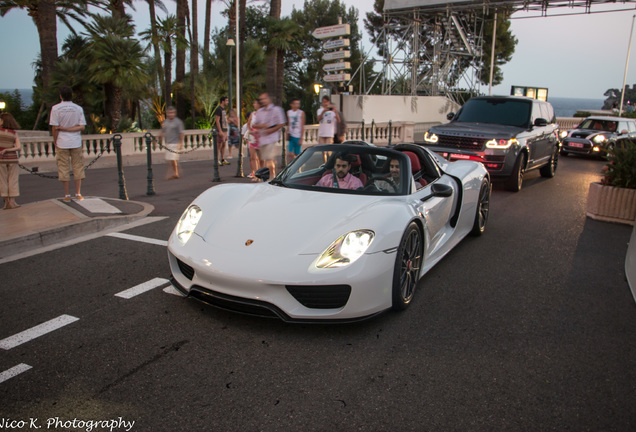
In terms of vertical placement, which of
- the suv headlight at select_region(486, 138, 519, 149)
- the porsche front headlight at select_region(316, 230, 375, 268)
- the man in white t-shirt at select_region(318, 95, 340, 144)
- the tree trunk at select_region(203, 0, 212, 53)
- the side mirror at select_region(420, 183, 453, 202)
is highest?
the tree trunk at select_region(203, 0, 212, 53)

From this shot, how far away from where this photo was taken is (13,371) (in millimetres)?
3320

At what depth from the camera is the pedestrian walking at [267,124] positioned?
1034 centimetres

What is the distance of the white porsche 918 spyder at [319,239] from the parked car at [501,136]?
5618 millimetres

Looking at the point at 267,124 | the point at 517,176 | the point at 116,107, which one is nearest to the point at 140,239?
the point at 267,124

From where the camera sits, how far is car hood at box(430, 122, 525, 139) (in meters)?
10.8

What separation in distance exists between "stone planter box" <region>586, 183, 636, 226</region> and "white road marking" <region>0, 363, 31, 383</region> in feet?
27.2

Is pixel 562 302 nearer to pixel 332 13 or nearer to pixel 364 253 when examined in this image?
pixel 364 253

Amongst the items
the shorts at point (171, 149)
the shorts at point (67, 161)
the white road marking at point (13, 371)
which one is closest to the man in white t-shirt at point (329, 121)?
the shorts at point (171, 149)

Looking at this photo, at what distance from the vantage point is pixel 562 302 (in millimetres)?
4781

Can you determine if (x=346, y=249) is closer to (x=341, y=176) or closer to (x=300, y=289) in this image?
(x=300, y=289)

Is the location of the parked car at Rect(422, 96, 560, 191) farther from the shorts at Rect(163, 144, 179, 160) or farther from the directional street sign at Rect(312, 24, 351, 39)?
the directional street sign at Rect(312, 24, 351, 39)

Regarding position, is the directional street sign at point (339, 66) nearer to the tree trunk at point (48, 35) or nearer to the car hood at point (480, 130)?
the tree trunk at point (48, 35)

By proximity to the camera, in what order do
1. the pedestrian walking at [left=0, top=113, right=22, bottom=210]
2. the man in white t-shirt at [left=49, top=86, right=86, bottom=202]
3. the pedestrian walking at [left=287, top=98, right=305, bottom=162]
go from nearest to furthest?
the pedestrian walking at [left=0, top=113, right=22, bottom=210], the man in white t-shirt at [left=49, top=86, right=86, bottom=202], the pedestrian walking at [left=287, top=98, right=305, bottom=162]

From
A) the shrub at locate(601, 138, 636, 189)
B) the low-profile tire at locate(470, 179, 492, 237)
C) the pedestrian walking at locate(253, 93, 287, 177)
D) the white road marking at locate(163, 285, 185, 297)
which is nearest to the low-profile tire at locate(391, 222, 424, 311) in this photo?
the white road marking at locate(163, 285, 185, 297)
